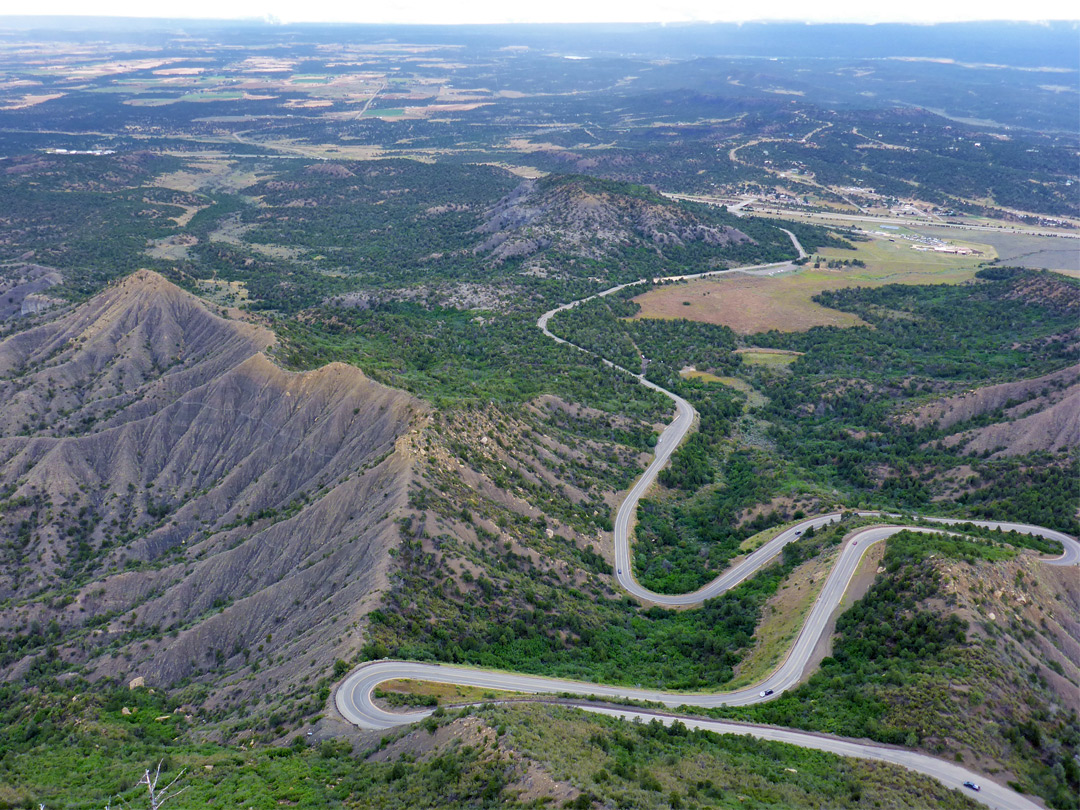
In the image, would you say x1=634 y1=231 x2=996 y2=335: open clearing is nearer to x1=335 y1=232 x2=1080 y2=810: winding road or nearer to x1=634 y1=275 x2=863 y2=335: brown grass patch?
x1=634 y1=275 x2=863 y2=335: brown grass patch

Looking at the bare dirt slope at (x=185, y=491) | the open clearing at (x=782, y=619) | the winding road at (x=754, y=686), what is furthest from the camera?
the bare dirt slope at (x=185, y=491)

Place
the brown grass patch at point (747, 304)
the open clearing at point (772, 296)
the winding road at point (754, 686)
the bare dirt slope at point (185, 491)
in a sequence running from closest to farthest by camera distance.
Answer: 1. the winding road at point (754, 686)
2. the bare dirt slope at point (185, 491)
3. the brown grass patch at point (747, 304)
4. the open clearing at point (772, 296)

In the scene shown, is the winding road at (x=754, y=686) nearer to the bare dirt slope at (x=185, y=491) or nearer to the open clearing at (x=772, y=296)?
the bare dirt slope at (x=185, y=491)

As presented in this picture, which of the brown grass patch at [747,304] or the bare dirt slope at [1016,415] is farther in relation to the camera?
the brown grass patch at [747,304]

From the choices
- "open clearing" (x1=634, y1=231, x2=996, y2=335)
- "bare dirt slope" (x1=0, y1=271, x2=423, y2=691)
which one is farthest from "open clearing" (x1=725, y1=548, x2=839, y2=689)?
"open clearing" (x1=634, y1=231, x2=996, y2=335)

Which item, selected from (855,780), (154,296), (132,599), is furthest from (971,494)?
(154,296)

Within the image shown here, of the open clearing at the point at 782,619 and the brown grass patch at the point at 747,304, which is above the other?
the brown grass patch at the point at 747,304

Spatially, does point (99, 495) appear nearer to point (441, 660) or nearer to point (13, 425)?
point (13, 425)

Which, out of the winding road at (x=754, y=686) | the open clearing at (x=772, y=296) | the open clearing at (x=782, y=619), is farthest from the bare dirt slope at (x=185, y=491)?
the open clearing at (x=772, y=296)
